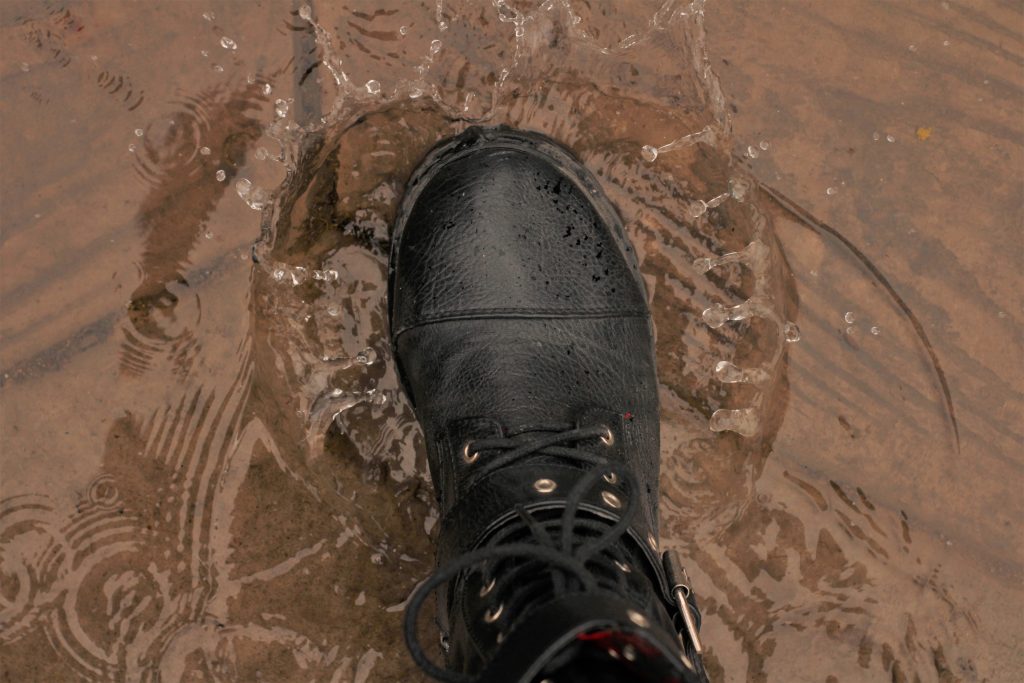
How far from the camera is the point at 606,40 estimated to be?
6.77ft

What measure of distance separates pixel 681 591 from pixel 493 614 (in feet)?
1.26

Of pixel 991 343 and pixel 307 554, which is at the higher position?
pixel 991 343

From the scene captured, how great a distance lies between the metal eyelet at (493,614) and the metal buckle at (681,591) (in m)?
0.36

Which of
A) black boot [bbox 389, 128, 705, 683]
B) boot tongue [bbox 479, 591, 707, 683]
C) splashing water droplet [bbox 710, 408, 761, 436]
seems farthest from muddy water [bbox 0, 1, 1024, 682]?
boot tongue [bbox 479, 591, 707, 683]

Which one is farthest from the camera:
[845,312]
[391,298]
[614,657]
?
[845,312]

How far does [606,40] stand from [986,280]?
1.20 metres

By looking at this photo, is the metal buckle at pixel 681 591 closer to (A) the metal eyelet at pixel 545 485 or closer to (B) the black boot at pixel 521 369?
(B) the black boot at pixel 521 369

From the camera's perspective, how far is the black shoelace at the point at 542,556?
128 cm

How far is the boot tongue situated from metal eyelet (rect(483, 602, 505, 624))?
22 centimetres

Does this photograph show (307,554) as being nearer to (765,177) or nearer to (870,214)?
(765,177)

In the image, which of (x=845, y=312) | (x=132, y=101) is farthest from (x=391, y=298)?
(x=845, y=312)

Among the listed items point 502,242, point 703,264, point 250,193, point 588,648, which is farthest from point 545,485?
point 250,193

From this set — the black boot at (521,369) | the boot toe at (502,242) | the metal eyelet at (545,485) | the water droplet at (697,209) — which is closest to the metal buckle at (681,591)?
the black boot at (521,369)

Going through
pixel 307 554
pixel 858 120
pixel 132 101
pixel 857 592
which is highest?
pixel 132 101
